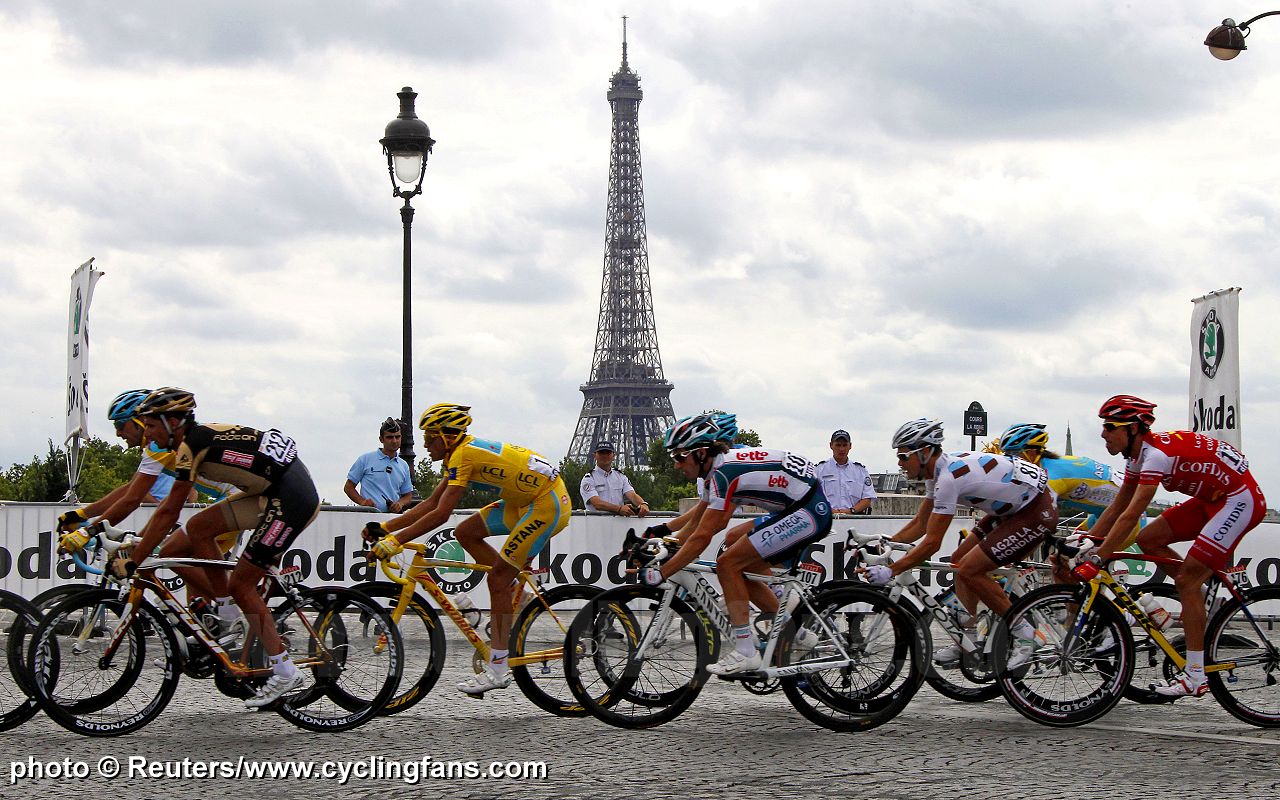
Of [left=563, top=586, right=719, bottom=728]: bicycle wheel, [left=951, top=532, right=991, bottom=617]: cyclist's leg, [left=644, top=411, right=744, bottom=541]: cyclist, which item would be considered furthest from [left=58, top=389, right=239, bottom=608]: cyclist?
[left=951, top=532, right=991, bottom=617]: cyclist's leg

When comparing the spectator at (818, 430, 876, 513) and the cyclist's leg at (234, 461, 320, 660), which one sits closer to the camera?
the cyclist's leg at (234, 461, 320, 660)

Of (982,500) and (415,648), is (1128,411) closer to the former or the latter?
(982,500)

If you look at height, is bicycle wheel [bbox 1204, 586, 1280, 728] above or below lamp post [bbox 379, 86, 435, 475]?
below

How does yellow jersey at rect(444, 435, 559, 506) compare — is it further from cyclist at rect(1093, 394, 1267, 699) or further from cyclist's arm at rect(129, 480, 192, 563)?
cyclist at rect(1093, 394, 1267, 699)

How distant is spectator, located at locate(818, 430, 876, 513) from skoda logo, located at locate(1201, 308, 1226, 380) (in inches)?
141

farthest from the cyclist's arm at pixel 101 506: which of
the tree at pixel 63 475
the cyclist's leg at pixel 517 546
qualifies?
the tree at pixel 63 475

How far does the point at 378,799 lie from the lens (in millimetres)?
6852

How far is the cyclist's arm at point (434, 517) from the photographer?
30.8ft

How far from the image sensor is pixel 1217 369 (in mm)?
16406

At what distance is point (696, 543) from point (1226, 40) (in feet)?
36.0

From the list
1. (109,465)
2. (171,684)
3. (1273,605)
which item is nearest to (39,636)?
(171,684)

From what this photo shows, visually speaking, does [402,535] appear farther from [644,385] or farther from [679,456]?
[644,385]

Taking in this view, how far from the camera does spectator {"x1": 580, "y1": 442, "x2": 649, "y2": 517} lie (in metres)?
16.2

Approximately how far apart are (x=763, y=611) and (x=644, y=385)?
320 feet
